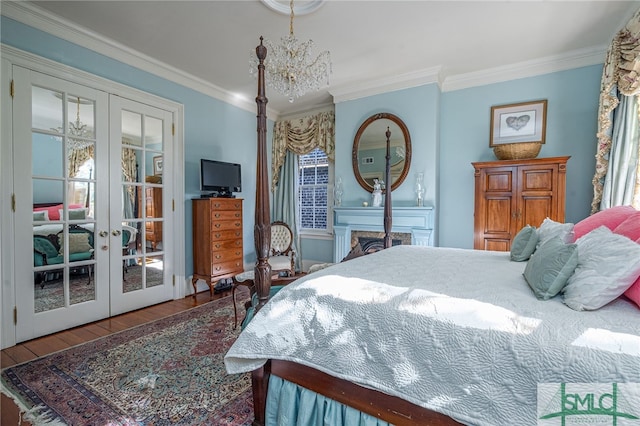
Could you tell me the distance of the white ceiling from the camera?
251 cm

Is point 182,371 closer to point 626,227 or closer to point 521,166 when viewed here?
point 626,227

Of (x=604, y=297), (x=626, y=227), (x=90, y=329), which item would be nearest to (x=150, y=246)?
(x=90, y=329)

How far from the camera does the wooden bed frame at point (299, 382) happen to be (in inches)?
43.3

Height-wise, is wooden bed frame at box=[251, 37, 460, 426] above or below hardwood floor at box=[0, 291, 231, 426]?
above

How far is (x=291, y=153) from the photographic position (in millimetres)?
5129

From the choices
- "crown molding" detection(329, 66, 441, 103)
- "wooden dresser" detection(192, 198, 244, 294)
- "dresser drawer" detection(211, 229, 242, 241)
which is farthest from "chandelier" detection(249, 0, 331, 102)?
"dresser drawer" detection(211, 229, 242, 241)

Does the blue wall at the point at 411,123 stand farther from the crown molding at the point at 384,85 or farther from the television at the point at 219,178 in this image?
the television at the point at 219,178

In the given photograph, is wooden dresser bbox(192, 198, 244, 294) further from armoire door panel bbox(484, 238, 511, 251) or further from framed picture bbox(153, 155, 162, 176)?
armoire door panel bbox(484, 238, 511, 251)

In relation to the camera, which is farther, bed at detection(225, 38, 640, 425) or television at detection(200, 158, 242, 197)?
television at detection(200, 158, 242, 197)

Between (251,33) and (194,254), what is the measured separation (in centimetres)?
274

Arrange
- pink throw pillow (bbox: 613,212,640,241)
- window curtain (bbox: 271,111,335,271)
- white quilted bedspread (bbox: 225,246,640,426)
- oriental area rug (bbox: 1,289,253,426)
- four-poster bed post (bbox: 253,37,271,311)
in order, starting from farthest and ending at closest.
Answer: window curtain (bbox: 271,111,335,271), oriental area rug (bbox: 1,289,253,426), four-poster bed post (bbox: 253,37,271,311), pink throw pillow (bbox: 613,212,640,241), white quilted bedspread (bbox: 225,246,640,426)

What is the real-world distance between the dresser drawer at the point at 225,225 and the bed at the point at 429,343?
2431 millimetres

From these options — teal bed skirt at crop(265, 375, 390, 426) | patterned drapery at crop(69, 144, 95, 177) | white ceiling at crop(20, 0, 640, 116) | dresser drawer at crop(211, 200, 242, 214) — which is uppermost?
white ceiling at crop(20, 0, 640, 116)

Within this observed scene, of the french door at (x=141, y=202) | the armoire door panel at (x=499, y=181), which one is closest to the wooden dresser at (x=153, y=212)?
the french door at (x=141, y=202)
